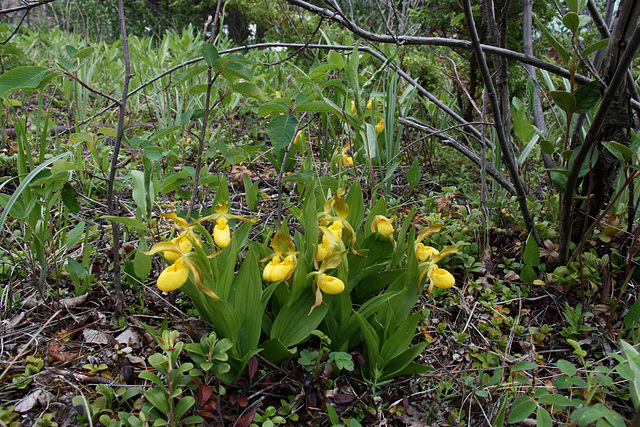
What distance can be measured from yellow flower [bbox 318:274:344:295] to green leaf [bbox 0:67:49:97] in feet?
3.08

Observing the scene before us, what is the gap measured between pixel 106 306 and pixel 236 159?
0.76m

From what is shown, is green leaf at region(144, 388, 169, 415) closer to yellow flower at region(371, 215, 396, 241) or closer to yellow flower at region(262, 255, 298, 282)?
yellow flower at region(262, 255, 298, 282)

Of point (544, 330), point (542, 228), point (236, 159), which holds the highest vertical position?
point (236, 159)

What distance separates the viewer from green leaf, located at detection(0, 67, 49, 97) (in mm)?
1017

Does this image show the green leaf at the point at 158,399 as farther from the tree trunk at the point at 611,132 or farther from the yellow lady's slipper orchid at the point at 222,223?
the tree trunk at the point at 611,132

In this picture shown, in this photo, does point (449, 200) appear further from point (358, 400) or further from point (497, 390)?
point (358, 400)

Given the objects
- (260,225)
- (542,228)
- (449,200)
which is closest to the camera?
(542,228)

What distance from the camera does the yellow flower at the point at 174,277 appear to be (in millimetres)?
1091

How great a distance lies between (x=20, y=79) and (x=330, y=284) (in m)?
1.00

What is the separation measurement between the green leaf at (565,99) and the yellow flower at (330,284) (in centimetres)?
92

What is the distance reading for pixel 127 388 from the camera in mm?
1200

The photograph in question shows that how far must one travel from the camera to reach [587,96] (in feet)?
4.26

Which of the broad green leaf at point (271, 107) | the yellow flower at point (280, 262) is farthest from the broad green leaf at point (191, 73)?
the yellow flower at point (280, 262)

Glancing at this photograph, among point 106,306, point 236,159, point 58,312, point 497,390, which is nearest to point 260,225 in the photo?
point 236,159
